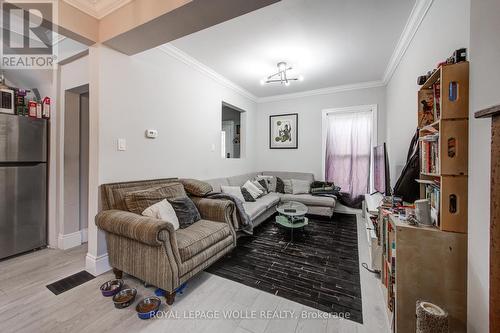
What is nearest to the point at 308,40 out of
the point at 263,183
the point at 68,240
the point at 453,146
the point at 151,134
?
the point at 453,146

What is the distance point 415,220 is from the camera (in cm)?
132

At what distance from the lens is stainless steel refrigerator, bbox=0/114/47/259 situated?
7.38 feet

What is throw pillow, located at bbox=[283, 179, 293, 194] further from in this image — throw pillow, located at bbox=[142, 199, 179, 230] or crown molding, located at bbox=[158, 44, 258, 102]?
throw pillow, located at bbox=[142, 199, 179, 230]

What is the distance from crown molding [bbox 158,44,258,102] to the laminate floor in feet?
9.04

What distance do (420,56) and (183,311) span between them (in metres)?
3.23

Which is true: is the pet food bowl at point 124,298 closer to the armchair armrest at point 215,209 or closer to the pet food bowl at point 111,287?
the pet food bowl at point 111,287

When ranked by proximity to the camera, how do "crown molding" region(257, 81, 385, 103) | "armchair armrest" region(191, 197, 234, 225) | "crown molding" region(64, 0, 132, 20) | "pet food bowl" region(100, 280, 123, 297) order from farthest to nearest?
"crown molding" region(257, 81, 385, 103), "armchair armrest" region(191, 197, 234, 225), "crown molding" region(64, 0, 132, 20), "pet food bowl" region(100, 280, 123, 297)

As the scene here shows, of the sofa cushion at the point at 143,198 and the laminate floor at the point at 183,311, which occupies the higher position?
the sofa cushion at the point at 143,198

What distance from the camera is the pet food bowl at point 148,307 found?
1484 mm

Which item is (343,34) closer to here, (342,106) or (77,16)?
→ (342,106)

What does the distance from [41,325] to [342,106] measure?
16.6 ft

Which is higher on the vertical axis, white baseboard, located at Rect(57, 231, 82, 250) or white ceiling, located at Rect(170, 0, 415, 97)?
white ceiling, located at Rect(170, 0, 415, 97)

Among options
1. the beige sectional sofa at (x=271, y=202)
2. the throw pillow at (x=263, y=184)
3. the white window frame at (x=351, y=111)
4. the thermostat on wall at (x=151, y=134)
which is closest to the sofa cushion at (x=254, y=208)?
the beige sectional sofa at (x=271, y=202)

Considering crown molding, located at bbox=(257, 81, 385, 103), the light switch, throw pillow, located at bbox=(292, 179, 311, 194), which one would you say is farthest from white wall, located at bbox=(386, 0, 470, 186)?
the light switch
